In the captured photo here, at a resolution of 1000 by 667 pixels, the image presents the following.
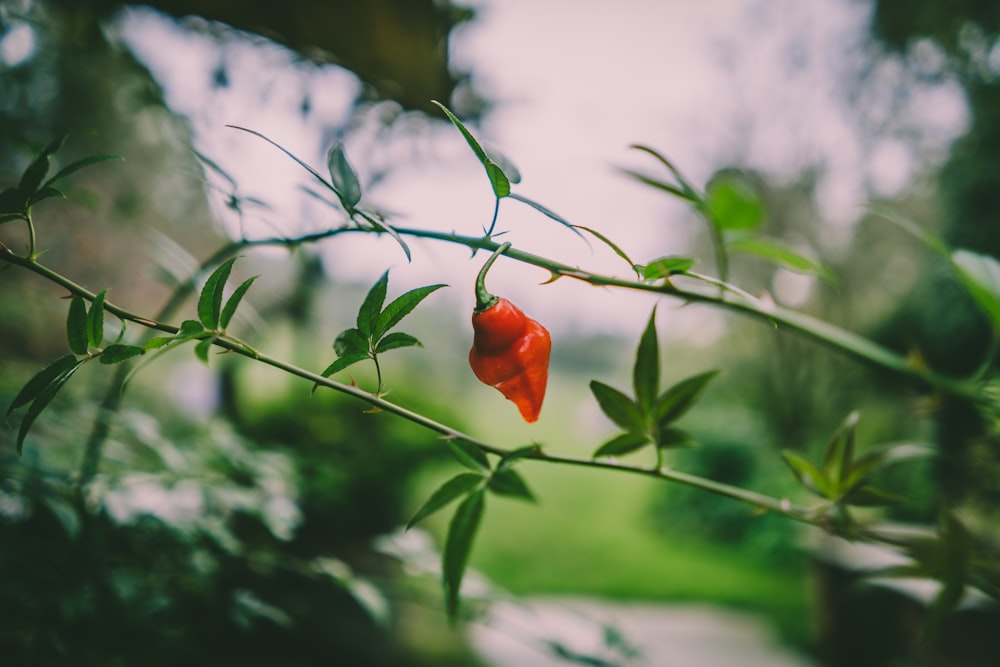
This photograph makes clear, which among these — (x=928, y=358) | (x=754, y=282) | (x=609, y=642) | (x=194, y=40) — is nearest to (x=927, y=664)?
(x=609, y=642)

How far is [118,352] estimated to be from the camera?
0.83ft

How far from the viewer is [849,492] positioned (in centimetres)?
32

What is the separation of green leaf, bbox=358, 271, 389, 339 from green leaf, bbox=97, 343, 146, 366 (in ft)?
0.31

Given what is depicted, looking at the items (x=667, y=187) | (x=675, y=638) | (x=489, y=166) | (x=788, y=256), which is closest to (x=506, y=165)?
(x=489, y=166)

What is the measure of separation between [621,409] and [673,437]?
0.11ft

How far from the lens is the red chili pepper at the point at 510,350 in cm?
30

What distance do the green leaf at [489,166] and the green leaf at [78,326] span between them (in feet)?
0.62

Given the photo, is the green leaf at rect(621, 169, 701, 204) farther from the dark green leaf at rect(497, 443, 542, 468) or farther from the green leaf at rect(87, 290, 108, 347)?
the green leaf at rect(87, 290, 108, 347)

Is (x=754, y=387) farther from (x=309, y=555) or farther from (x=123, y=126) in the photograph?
(x=123, y=126)

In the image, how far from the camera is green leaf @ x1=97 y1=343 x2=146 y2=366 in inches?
9.8

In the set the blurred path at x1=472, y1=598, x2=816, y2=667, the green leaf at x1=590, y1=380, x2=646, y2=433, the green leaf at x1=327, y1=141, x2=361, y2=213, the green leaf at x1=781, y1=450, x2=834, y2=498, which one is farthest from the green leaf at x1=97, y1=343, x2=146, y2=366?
the blurred path at x1=472, y1=598, x2=816, y2=667

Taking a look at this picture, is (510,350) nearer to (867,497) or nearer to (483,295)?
(483,295)

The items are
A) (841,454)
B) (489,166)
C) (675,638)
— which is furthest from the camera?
(675,638)

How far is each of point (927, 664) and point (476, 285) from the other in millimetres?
1888
